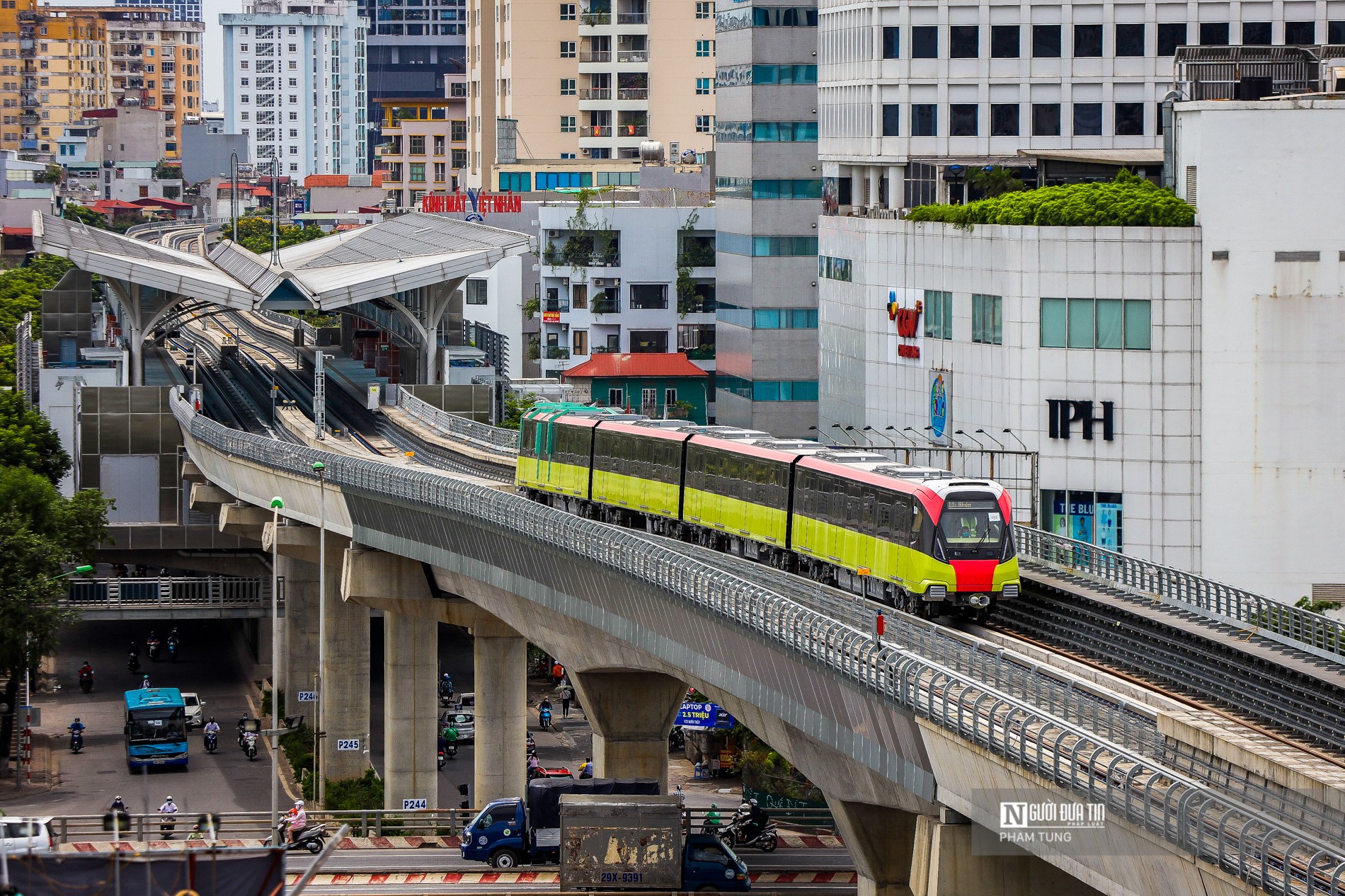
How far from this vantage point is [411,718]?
274 feet

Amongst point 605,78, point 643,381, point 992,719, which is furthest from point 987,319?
point 605,78

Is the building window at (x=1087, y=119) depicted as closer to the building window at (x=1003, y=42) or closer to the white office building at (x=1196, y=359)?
the building window at (x=1003, y=42)

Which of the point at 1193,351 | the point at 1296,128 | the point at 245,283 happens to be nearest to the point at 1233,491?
the point at 1193,351

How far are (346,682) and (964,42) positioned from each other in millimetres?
37010

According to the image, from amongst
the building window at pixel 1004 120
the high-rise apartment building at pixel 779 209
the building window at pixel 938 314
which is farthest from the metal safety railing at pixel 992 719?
the high-rise apartment building at pixel 779 209

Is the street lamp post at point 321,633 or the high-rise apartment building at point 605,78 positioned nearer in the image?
the street lamp post at point 321,633

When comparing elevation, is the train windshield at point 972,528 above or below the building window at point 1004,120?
below

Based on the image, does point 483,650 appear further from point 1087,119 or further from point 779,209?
point 779,209

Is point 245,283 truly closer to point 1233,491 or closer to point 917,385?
point 917,385

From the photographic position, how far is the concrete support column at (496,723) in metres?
77.8

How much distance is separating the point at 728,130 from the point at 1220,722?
258 feet

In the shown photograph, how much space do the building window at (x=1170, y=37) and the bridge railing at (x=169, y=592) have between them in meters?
51.9

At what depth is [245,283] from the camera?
417 ft

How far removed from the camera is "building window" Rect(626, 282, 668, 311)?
5399 inches
